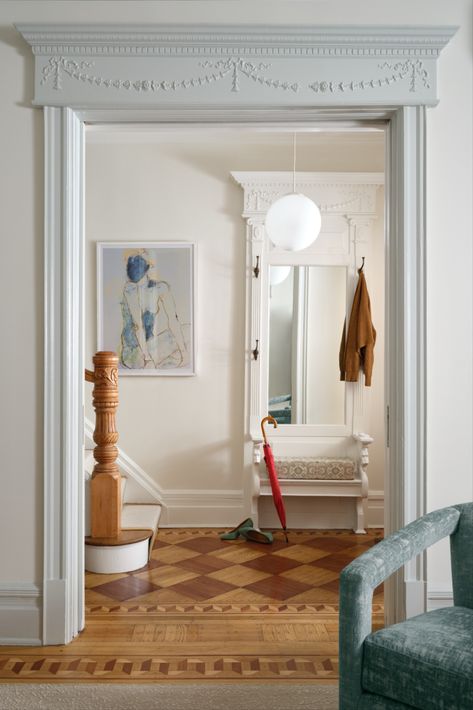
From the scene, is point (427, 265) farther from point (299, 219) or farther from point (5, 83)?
point (5, 83)

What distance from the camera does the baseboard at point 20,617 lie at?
121 inches

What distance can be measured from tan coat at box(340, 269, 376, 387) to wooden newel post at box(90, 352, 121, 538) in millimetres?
1826

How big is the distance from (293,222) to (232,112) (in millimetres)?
1307

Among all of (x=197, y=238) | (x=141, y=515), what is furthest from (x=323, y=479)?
(x=197, y=238)

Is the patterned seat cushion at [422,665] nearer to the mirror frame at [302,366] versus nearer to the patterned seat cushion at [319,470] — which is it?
the patterned seat cushion at [319,470]

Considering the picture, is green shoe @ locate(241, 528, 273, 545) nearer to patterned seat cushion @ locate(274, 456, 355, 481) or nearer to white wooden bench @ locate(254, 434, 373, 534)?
white wooden bench @ locate(254, 434, 373, 534)

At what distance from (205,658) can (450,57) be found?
2.73 meters

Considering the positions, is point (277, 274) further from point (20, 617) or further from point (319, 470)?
point (20, 617)

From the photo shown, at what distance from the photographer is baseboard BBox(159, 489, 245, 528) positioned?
208 inches

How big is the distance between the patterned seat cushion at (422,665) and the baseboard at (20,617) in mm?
1640

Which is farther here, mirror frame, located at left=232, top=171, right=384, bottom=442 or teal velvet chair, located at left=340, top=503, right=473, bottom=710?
mirror frame, located at left=232, top=171, right=384, bottom=442

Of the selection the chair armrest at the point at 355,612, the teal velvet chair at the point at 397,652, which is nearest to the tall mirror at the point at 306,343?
the teal velvet chair at the point at 397,652

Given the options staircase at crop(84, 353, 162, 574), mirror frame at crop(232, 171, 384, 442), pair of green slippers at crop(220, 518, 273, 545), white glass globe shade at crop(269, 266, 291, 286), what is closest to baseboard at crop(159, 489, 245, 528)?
pair of green slippers at crop(220, 518, 273, 545)

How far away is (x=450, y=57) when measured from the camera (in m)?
3.09
